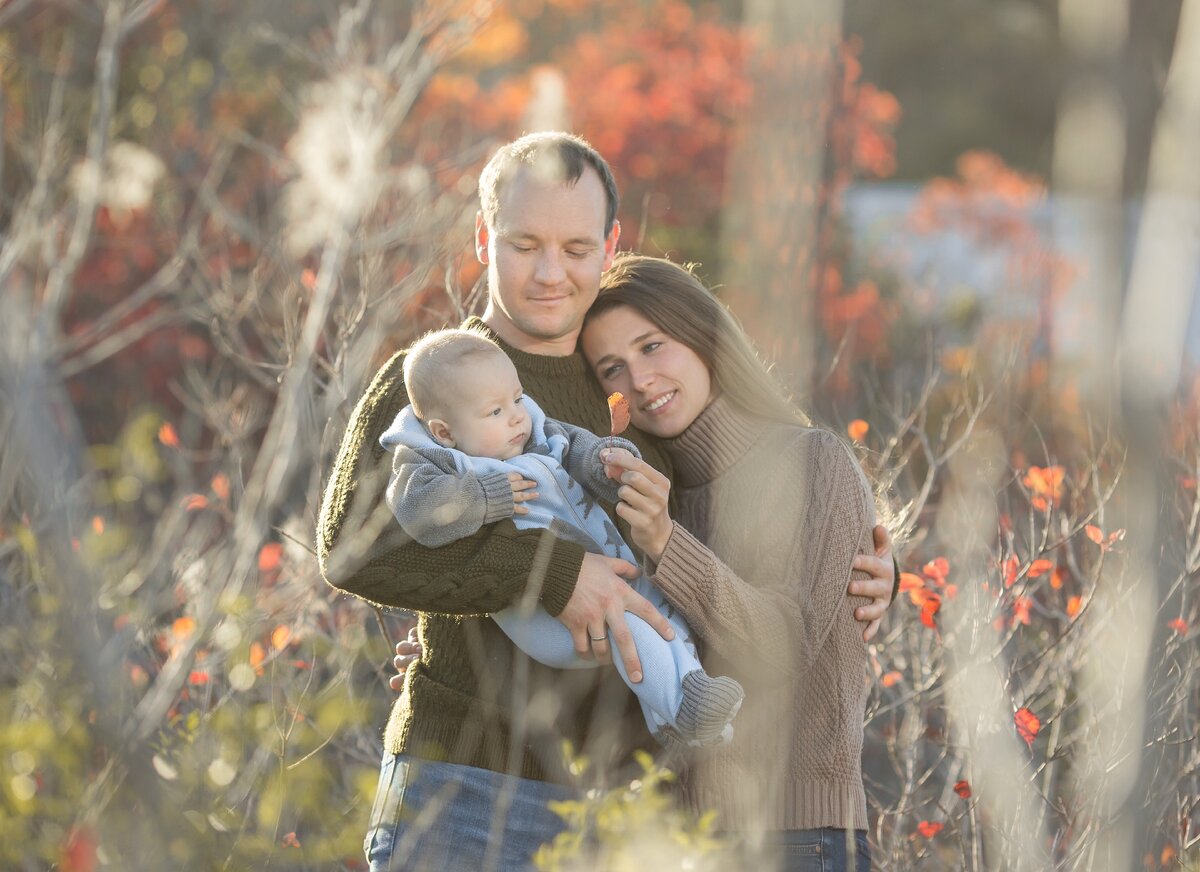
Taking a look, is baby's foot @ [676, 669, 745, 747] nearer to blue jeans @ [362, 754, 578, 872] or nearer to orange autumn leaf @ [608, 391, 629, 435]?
blue jeans @ [362, 754, 578, 872]

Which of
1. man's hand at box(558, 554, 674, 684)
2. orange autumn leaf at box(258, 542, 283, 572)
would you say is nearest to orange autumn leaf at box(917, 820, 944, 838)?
man's hand at box(558, 554, 674, 684)

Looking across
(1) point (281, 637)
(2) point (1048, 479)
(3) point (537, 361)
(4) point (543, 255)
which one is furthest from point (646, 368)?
(2) point (1048, 479)

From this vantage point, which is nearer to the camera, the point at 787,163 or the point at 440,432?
the point at 440,432

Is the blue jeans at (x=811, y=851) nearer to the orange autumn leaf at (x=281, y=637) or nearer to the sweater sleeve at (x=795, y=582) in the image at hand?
the sweater sleeve at (x=795, y=582)

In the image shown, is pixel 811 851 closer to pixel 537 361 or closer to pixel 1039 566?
pixel 537 361

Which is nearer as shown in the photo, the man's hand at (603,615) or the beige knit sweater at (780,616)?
the man's hand at (603,615)

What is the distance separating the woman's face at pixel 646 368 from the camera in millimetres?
3387

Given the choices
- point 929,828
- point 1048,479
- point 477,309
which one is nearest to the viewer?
point 929,828

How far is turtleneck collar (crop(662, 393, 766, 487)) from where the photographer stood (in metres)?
3.38

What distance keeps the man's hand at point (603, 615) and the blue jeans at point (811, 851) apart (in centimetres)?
51

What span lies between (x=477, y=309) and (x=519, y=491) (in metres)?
2.53

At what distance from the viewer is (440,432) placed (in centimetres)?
306

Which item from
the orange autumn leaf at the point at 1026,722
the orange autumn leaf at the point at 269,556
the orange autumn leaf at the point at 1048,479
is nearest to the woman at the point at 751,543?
the orange autumn leaf at the point at 1026,722

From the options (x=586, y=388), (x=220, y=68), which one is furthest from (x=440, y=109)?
(x=586, y=388)
